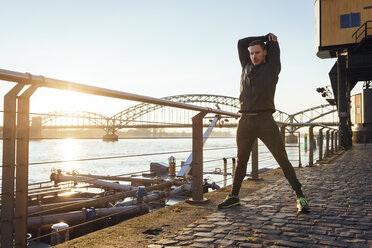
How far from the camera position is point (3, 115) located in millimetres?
1792

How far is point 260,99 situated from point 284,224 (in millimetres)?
1093

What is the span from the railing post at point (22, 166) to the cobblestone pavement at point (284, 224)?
31.2 inches

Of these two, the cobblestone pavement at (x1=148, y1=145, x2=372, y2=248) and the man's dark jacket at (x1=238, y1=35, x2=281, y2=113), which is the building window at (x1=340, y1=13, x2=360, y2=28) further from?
the man's dark jacket at (x1=238, y1=35, x2=281, y2=113)

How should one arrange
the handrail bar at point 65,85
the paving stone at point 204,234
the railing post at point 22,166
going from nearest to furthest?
the handrail bar at point 65,85 → the railing post at point 22,166 → the paving stone at point 204,234

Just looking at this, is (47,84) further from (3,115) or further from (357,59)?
(357,59)

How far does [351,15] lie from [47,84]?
1849cm

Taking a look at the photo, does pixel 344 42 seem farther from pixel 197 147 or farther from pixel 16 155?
pixel 16 155

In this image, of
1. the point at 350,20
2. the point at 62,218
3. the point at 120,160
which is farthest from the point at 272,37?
the point at 120,160

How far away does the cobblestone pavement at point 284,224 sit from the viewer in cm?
227

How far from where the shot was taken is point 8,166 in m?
1.80

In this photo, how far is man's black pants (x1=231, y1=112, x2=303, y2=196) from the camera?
3160 millimetres

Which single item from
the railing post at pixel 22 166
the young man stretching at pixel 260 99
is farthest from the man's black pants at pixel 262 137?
the railing post at pixel 22 166

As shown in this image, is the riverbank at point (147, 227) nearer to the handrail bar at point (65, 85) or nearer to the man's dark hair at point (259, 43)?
the handrail bar at point (65, 85)

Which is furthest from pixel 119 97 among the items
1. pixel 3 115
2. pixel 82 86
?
pixel 3 115
